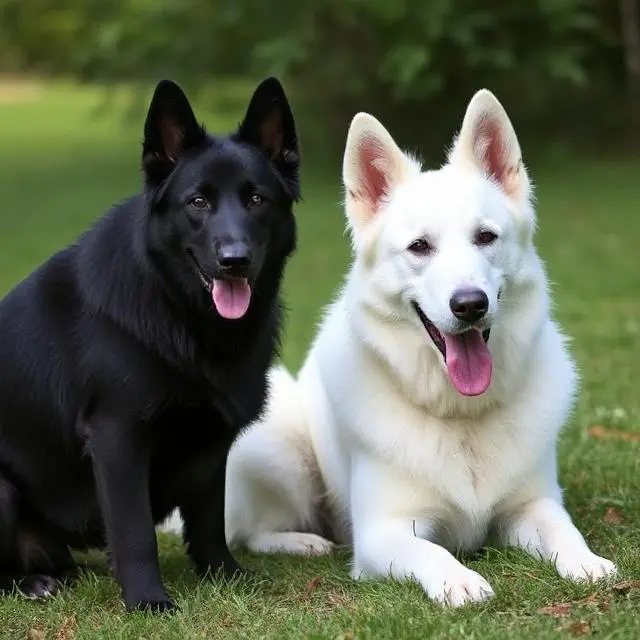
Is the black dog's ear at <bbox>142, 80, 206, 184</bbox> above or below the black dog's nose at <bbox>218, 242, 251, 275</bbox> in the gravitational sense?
above

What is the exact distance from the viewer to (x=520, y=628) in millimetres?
3381

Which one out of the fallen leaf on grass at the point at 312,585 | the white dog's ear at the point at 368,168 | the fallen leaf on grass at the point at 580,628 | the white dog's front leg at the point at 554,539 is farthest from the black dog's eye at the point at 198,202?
the fallen leaf on grass at the point at 580,628

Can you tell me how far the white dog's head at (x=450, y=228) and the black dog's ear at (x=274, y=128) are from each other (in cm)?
22

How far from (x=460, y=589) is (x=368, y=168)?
63.9 inches

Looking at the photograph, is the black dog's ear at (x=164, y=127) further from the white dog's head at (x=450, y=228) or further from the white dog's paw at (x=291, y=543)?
the white dog's paw at (x=291, y=543)

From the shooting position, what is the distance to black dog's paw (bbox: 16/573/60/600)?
4262mm

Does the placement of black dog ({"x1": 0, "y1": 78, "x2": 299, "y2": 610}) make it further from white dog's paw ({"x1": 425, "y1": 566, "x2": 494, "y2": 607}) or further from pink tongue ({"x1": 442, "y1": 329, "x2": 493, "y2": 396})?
white dog's paw ({"x1": 425, "y1": 566, "x2": 494, "y2": 607})

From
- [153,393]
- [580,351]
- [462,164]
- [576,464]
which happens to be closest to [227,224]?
[153,393]

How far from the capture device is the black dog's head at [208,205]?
3.94m

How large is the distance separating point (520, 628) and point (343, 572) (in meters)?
1.11

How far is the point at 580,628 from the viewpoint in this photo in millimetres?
3344

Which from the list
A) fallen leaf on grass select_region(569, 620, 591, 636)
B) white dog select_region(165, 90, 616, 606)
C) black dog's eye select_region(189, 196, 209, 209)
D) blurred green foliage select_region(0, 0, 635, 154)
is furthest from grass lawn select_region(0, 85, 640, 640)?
blurred green foliage select_region(0, 0, 635, 154)

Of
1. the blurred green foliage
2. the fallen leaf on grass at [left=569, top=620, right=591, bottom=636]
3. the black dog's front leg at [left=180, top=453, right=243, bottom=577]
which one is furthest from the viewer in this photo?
the blurred green foliage

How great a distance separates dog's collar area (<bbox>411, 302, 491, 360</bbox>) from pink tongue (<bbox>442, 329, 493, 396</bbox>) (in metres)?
0.03
